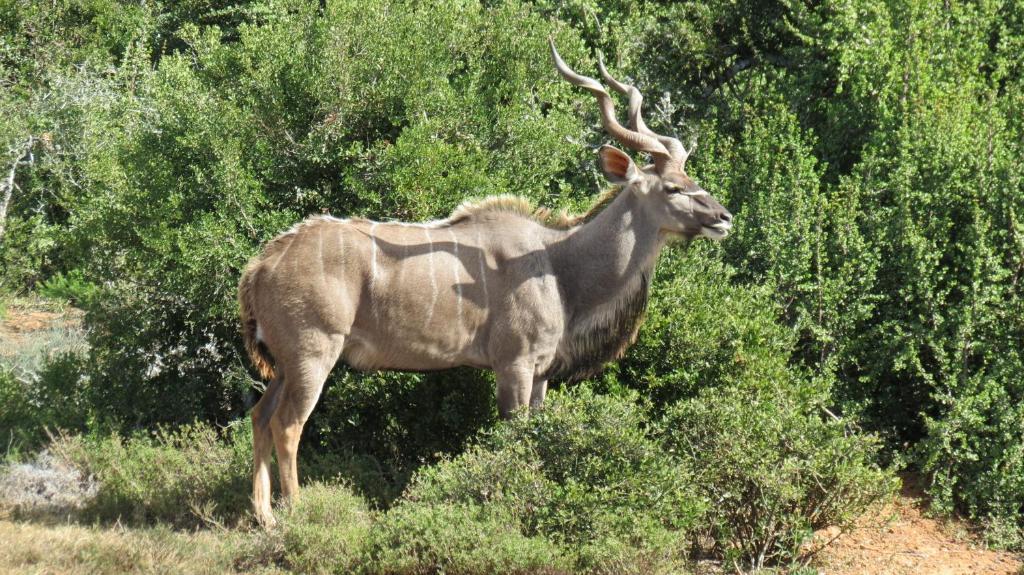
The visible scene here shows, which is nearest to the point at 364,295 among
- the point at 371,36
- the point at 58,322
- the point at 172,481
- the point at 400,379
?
the point at 400,379

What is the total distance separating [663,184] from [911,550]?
8.18 ft

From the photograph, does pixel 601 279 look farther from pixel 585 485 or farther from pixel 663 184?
pixel 585 485

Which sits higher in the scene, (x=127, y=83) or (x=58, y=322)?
(x=127, y=83)

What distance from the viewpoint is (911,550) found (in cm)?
644

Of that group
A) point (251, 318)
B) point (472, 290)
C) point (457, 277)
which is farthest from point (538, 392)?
point (251, 318)

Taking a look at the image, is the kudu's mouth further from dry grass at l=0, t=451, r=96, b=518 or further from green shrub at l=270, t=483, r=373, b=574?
dry grass at l=0, t=451, r=96, b=518

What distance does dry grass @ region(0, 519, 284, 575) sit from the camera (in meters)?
5.11

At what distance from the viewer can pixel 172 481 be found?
634 cm

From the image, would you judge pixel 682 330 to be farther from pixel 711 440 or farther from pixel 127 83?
pixel 127 83

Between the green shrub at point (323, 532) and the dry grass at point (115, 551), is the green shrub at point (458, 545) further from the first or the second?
the dry grass at point (115, 551)

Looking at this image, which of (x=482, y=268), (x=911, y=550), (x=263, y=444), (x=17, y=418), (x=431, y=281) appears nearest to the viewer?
(x=263, y=444)

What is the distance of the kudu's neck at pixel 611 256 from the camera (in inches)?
251

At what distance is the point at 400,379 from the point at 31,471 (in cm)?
221

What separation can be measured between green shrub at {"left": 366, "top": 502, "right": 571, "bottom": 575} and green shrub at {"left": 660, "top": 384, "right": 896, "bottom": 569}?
105 centimetres
